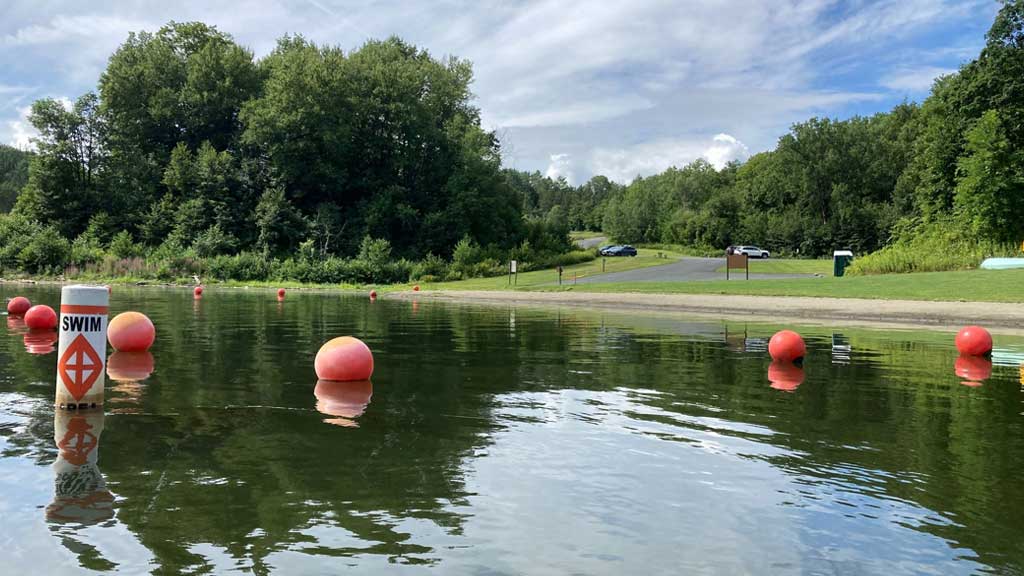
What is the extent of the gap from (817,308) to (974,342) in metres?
12.4

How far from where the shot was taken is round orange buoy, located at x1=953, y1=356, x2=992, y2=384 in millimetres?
13091

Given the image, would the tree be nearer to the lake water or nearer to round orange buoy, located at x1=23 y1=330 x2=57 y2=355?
the lake water

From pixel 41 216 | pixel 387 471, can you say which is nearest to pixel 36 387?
pixel 387 471

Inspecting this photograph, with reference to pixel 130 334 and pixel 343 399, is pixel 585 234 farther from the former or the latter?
pixel 343 399

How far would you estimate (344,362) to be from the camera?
466 inches

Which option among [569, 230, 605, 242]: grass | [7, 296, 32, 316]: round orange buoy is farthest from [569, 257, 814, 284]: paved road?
[569, 230, 605, 242]: grass

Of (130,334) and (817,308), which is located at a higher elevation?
(817,308)

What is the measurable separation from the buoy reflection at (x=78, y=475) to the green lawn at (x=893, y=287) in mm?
29801

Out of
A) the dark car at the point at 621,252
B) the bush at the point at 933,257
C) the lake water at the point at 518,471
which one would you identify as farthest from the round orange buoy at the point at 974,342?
the dark car at the point at 621,252

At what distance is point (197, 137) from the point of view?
85188 mm

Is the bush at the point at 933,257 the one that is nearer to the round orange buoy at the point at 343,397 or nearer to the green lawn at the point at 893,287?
the green lawn at the point at 893,287

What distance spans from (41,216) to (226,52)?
86.7 ft

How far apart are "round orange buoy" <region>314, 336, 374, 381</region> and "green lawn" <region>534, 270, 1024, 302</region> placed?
2558 centimetres

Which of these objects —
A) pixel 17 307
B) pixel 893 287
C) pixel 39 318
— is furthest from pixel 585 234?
pixel 39 318
